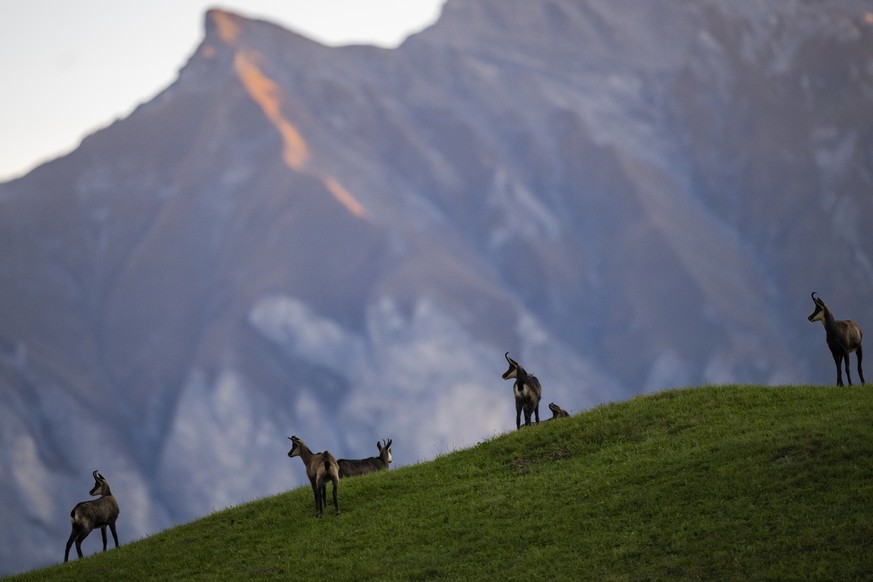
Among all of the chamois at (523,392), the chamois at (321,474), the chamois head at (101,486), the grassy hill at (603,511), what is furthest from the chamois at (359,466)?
the chamois head at (101,486)

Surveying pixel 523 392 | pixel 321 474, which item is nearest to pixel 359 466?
pixel 523 392

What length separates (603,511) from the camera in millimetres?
32656

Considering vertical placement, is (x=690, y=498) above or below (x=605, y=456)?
below

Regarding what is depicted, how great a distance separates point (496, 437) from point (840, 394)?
11.4 metres

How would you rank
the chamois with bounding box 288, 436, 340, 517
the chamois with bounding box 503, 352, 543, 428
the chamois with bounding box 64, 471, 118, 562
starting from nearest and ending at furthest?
the chamois with bounding box 288, 436, 340, 517 → the chamois with bounding box 64, 471, 118, 562 → the chamois with bounding box 503, 352, 543, 428

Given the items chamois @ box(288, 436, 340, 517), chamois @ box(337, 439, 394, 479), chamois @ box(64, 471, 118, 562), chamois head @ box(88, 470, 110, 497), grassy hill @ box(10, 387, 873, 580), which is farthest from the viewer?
chamois @ box(337, 439, 394, 479)

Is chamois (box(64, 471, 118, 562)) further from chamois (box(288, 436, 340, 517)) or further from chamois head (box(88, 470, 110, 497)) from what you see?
chamois (box(288, 436, 340, 517))

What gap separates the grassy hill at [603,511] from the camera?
29.2 m

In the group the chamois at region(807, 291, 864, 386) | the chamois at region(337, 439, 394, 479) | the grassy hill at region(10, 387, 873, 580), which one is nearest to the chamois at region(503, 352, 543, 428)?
the grassy hill at region(10, 387, 873, 580)

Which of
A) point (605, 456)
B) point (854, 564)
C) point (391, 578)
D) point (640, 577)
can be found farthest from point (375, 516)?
point (854, 564)

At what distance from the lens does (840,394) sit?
38969 millimetres

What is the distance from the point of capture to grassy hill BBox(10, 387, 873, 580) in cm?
2920

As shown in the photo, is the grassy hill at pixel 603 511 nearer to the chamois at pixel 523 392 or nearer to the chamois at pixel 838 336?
the chamois at pixel 838 336

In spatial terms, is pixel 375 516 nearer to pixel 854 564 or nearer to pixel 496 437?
pixel 496 437
